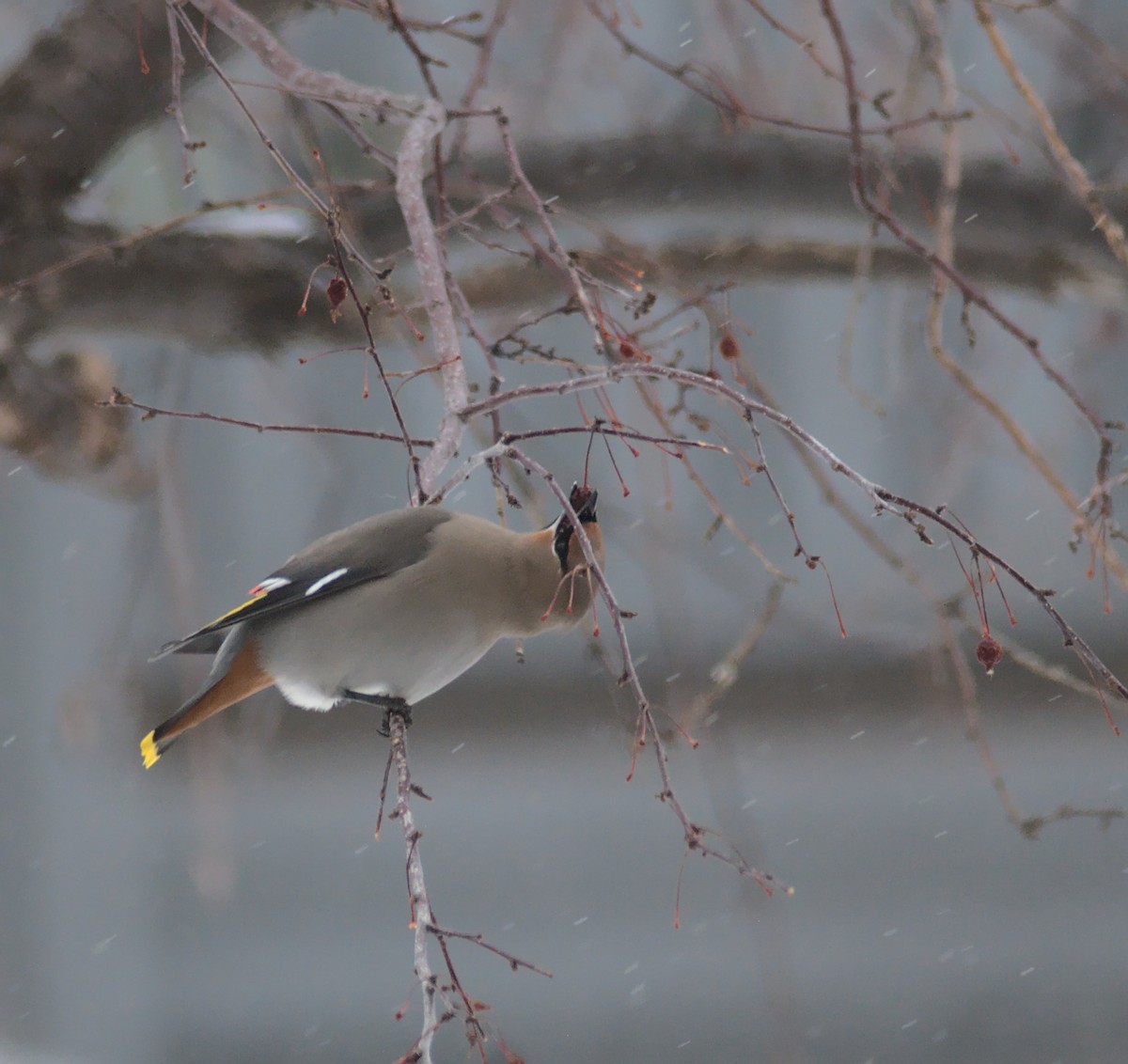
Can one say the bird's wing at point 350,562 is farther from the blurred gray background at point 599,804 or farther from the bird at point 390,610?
the blurred gray background at point 599,804

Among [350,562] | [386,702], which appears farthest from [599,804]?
[350,562]

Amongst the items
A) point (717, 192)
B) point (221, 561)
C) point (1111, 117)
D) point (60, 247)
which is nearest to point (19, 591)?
point (221, 561)

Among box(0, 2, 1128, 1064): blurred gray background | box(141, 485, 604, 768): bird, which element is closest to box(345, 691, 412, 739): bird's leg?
box(141, 485, 604, 768): bird

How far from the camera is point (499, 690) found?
7742 millimetres

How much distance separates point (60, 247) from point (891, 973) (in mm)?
6551

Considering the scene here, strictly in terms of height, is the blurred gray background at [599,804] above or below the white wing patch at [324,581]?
below

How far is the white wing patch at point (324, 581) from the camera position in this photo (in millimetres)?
2398

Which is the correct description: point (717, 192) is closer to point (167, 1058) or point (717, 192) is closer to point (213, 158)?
point (213, 158)

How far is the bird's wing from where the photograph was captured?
2375 mm

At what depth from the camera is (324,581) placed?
95.0 inches

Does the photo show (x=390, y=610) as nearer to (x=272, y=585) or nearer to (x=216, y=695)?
(x=272, y=585)

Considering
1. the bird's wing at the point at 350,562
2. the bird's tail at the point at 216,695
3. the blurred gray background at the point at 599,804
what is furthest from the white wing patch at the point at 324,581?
the blurred gray background at the point at 599,804

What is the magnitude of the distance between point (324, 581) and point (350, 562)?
6 cm

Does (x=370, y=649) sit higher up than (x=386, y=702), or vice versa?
(x=370, y=649)
